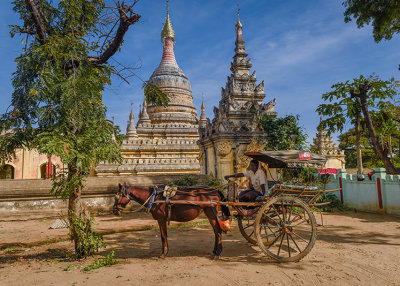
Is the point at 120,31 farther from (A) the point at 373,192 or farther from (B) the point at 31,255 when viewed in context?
(A) the point at 373,192

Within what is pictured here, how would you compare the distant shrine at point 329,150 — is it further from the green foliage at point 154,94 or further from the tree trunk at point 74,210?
the tree trunk at point 74,210

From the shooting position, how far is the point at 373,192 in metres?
10.5

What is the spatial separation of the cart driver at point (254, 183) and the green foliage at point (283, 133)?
5.07 m

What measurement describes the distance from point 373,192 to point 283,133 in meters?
4.27

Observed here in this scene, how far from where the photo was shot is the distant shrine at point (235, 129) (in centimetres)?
1107

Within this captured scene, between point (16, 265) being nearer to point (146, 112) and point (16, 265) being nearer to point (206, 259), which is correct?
point (206, 259)

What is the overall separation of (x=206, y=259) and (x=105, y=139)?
3162mm

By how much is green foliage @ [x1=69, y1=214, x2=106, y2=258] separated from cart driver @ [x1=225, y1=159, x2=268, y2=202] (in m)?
3.12

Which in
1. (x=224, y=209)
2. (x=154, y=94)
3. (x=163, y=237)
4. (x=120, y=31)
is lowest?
(x=163, y=237)

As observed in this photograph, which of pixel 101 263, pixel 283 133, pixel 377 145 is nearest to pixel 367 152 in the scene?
pixel 377 145

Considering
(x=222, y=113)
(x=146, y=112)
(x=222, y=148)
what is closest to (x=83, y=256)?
(x=222, y=148)

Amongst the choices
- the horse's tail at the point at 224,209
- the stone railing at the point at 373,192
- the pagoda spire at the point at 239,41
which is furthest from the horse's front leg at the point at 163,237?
the pagoda spire at the point at 239,41

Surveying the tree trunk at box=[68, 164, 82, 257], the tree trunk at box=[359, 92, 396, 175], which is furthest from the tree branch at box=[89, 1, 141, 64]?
the tree trunk at box=[359, 92, 396, 175]

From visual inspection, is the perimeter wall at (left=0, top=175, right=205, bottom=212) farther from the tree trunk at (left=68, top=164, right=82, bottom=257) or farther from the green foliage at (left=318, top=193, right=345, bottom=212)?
the green foliage at (left=318, top=193, right=345, bottom=212)
